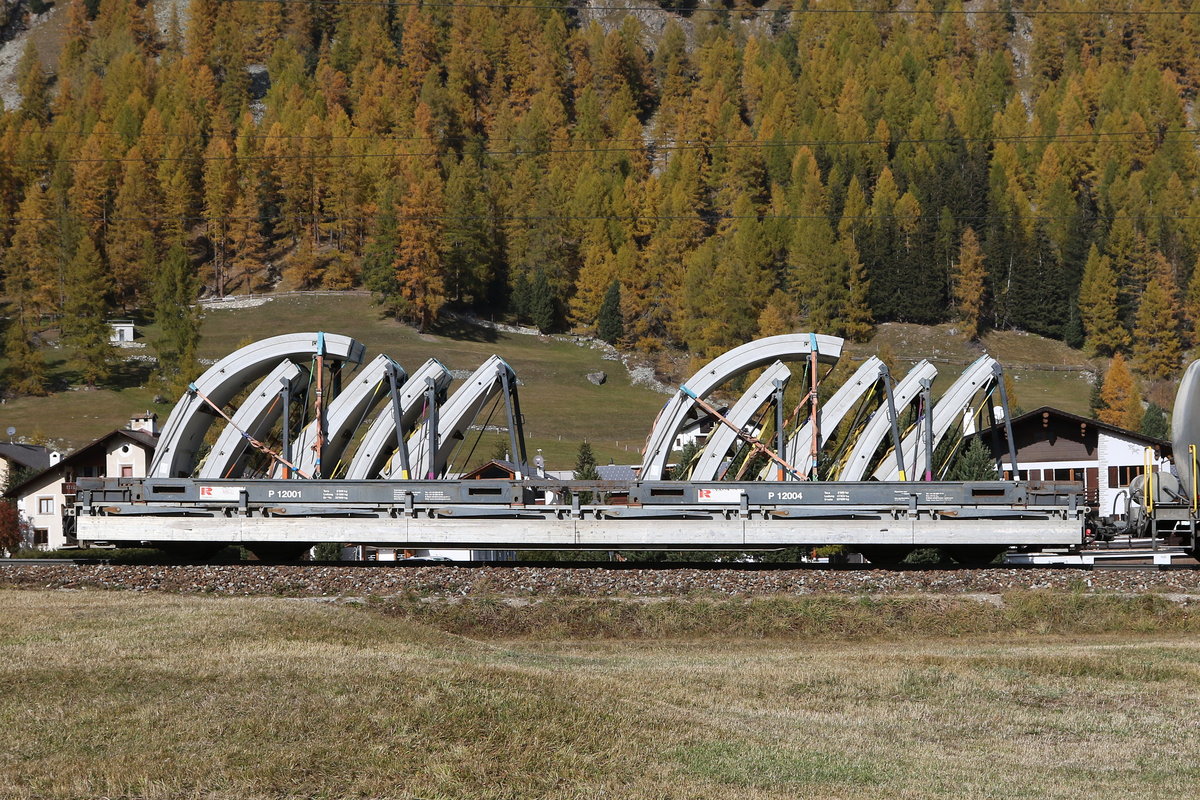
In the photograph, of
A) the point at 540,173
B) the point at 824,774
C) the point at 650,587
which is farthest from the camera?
the point at 540,173

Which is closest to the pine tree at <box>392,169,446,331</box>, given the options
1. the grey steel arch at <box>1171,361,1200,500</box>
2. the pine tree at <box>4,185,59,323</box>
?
the pine tree at <box>4,185,59,323</box>

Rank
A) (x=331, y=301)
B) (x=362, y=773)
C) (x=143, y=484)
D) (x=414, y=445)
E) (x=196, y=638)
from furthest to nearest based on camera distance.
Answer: (x=331, y=301) → (x=414, y=445) → (x=143, y=484) → (x=196, y=638) → (x=362, y=773)

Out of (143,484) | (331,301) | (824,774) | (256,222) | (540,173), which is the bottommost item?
(824,774)

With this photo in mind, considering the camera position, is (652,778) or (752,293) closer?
(652,778)

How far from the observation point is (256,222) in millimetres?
160250

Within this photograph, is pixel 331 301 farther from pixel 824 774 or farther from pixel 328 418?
pixel 824 774

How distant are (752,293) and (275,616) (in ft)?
429

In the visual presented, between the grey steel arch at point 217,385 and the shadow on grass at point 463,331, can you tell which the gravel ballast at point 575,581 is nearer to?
the grey steel arch at point 217,385

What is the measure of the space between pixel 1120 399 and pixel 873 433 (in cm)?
9304

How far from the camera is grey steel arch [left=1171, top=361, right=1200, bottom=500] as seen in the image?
3067cm

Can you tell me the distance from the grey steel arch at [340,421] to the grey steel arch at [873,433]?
38.0 ft

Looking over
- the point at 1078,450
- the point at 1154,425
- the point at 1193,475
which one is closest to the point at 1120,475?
the point at 1078,450

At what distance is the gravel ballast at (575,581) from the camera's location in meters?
27.9

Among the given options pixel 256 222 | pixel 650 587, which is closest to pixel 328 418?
pixel 650 587
